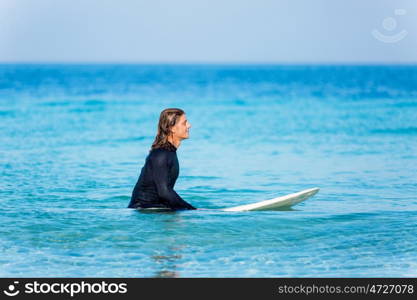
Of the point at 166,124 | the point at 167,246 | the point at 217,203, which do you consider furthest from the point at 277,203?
the point at 167,246

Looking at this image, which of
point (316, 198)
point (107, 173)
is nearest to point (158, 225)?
point (316, 198)

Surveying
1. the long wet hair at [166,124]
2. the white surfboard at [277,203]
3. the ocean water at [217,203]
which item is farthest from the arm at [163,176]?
the white surfboard at [277,203]

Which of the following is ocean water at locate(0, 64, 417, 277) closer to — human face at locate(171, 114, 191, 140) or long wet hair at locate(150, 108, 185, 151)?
long wet hair at locate(150, 108, 185, 151)

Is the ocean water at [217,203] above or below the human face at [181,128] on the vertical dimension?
below

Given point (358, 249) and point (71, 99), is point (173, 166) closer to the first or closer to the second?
point (358, 249)

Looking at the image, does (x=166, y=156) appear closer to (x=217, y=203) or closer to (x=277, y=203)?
(x=277, y=203)

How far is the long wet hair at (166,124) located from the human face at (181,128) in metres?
0.04

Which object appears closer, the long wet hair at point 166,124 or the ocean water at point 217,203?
the ocean water at point 217,203

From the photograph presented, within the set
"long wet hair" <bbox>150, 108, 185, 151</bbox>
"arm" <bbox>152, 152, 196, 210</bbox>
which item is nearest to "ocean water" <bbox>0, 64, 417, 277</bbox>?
"arm" <bbox>152, 152, 196, 210</bbox>

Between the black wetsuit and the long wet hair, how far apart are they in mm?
49

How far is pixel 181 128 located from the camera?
367 inches

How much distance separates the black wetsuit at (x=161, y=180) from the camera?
30.8 ft

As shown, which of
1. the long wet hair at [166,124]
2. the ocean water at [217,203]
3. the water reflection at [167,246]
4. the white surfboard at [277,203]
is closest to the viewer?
the water reflection at [167,246]

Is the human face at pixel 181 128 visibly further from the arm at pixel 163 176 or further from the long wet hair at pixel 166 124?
the arm at pixel 163 176
